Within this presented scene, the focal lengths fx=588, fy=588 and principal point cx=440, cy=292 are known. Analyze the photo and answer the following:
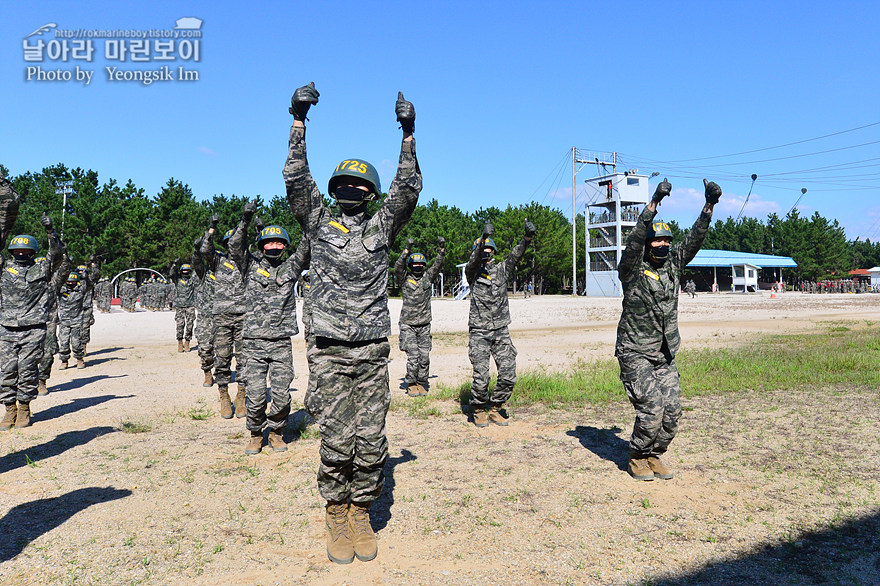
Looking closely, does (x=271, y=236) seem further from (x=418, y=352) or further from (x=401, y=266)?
(x=401, y=266)

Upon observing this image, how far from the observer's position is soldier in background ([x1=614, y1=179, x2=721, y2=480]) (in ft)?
20.5

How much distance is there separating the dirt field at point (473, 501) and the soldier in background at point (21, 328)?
0.58 m

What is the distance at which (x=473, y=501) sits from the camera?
5770mm

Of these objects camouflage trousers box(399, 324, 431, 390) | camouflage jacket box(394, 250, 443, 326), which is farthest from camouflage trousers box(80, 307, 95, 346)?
camouflage trousers box(399, 324, 431, 390)

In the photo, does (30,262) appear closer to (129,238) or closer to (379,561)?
(379,561)

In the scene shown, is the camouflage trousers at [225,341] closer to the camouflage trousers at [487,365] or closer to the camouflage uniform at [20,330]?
the camouflage uniform at [20,330]

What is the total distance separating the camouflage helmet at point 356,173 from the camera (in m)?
4.86

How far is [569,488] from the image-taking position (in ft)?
20.1

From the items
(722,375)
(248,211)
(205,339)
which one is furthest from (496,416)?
(205,339)

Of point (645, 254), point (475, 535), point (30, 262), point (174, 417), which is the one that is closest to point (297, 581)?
point (475, 535)

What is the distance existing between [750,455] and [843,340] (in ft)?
50.9

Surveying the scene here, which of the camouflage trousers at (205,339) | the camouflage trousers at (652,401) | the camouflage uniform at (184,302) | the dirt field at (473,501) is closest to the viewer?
the dirt field at (473,501)

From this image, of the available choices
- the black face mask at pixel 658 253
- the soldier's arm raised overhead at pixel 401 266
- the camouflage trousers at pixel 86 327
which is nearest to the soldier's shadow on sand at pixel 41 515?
the black face mask at pixel 658 253

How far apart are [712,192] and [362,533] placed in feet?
15.6
